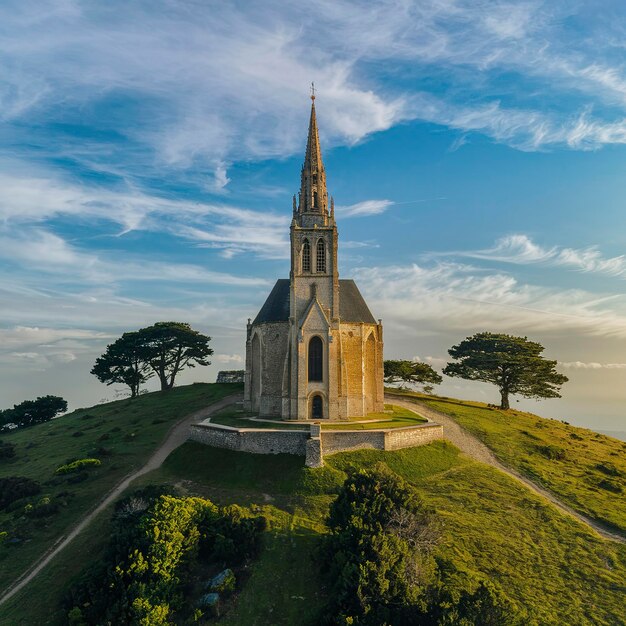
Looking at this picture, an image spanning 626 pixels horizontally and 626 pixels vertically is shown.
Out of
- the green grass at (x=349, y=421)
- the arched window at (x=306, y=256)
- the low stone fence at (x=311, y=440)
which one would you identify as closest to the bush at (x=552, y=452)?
the green grass at (x=349, y=421)

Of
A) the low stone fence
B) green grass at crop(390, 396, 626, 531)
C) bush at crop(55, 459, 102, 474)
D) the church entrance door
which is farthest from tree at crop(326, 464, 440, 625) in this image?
bush at crop(55, 459, 102, 474)

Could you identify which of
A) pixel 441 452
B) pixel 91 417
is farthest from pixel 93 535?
pixel 91 417

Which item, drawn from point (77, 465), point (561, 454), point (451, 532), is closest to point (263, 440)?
point (451, 532)

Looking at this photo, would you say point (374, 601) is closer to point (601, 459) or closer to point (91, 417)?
point (601, 459)

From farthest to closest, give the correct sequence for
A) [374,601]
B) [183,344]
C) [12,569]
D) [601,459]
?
[183,344] → [601,459] → [12,569] → [374,601]

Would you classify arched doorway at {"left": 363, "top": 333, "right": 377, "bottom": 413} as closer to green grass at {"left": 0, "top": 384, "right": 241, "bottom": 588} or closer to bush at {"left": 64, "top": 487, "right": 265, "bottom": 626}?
bush at {"left": 64, "top": 487, "right": 265, "bottom": 626}

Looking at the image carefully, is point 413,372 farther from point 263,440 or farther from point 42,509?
point 42,509

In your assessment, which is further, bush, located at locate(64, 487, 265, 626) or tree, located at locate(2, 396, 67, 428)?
tree, located at locate(2, 396, 67, 428)
